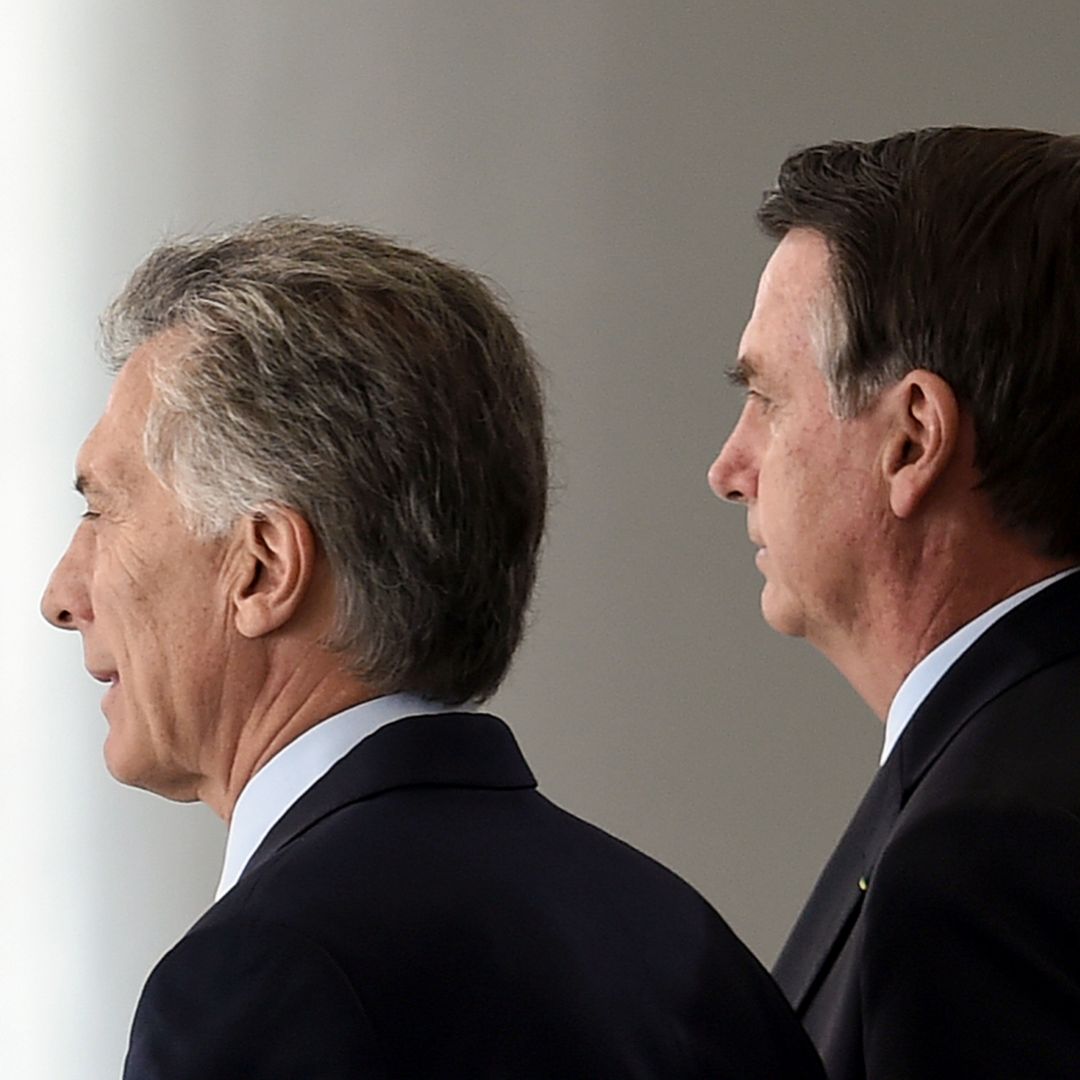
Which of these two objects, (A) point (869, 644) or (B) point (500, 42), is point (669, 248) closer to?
(B) point (500, 42)

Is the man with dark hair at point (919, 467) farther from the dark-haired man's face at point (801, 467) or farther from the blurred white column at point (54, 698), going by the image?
the blurred white column at point (54, 698)

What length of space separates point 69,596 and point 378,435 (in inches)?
10.9

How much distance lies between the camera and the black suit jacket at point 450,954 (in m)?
0.95

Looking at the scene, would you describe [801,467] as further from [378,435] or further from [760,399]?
[378,435]

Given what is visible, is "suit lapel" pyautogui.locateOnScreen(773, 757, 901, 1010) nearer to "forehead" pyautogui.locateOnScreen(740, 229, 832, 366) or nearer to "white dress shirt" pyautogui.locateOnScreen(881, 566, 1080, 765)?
"white dress shirt" pyautogui.locateOnScreen(881, 566, 1080, 765)

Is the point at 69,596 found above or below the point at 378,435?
below

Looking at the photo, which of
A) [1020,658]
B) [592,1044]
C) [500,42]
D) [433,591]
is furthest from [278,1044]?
[500,42]

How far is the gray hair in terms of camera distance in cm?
116

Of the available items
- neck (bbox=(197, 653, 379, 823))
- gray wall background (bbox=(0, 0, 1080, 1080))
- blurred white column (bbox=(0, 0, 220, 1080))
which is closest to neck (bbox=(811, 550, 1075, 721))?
neck (bbox=(197, 653, 379, 823))

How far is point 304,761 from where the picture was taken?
116 centimetres

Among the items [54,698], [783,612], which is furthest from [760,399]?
[54,698]

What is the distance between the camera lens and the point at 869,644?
4.64 feet

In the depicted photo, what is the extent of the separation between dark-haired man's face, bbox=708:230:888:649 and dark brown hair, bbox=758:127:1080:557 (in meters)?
0.02

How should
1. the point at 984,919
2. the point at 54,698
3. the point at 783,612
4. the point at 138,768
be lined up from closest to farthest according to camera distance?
the point at 984,919 → the point at 138,768 → the point at 783,612 → the point at 54,698
